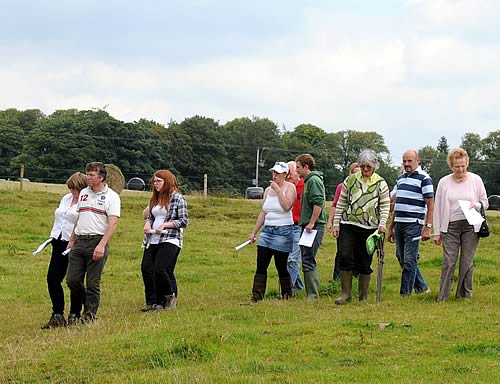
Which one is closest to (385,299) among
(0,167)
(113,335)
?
(113,335)

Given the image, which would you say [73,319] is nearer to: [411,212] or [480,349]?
[411,212]

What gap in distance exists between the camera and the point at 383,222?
1039 centimetres

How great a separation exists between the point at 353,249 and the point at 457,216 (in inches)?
54.9

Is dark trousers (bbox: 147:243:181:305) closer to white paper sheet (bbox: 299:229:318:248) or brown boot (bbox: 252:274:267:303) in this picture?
brown boot (bbox: 252:274:267:303)

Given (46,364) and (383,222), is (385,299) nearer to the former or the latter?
(383,222)

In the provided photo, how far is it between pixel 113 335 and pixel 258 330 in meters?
1.54

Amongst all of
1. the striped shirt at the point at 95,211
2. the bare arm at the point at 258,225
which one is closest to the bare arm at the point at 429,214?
the bare arm at the point at 258,225

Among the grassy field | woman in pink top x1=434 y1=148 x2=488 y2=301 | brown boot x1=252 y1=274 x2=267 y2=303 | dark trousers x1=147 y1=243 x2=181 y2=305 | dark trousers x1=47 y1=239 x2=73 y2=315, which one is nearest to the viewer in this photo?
the grassy field

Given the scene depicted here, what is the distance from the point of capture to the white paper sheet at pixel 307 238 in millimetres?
10984

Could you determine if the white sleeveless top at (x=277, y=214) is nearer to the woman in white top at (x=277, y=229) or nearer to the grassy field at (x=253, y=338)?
the woman in white top at (x=277, y=229)

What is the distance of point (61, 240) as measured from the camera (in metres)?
10.5

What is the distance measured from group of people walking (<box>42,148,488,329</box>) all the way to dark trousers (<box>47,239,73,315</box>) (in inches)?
0.5

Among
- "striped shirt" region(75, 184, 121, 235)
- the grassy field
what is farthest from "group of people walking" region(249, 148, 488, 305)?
"striped shirt" region(75, 184, 121, 235)

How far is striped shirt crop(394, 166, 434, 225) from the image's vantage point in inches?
433
